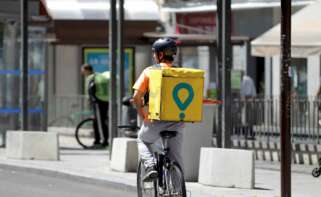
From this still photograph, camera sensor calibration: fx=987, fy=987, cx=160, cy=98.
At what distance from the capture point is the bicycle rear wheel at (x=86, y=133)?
2078 cm

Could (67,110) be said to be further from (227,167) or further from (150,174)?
(150,174)

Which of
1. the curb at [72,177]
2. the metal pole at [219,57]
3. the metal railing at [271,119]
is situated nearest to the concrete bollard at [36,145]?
the curb at [72,177]

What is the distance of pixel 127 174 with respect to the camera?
14.4m

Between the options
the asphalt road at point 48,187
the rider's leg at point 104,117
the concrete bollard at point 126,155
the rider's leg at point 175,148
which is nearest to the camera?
the rider's leg at point 175,148

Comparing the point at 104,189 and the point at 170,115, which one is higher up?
the point at 170,115

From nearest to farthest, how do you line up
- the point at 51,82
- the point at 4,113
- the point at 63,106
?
the point at 4,113
the point at 63,106
the point at 51,82

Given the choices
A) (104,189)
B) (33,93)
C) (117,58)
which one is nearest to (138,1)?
(33,93)

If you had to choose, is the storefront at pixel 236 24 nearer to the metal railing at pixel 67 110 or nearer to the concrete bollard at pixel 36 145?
the metal railing at pixel 67 110

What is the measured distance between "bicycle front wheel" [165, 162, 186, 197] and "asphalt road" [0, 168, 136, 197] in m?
2.78

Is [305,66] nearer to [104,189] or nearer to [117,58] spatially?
[117,58]

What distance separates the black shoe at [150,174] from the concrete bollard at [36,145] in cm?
669

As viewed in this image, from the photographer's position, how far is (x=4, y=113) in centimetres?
2002

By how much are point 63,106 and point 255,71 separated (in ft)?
23.8

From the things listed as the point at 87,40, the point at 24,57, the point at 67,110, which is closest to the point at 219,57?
the point at 24,57
